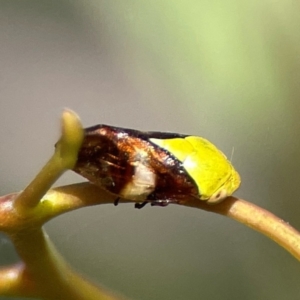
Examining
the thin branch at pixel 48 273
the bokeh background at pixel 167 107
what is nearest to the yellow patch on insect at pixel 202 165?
the thin branch at pixel 48 273

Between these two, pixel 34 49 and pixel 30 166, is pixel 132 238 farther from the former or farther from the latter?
pixel 34 49

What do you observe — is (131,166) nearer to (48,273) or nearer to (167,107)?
(48,273)

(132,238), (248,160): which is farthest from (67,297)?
(248,160)


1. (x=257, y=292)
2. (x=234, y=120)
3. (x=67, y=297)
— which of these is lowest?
(x=257, y=292)

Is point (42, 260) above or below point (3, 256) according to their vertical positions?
above

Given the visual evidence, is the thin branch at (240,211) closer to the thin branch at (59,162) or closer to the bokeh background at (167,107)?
the thin branch at (59,162)

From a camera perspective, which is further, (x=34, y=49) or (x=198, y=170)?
(x=34, y=49)
